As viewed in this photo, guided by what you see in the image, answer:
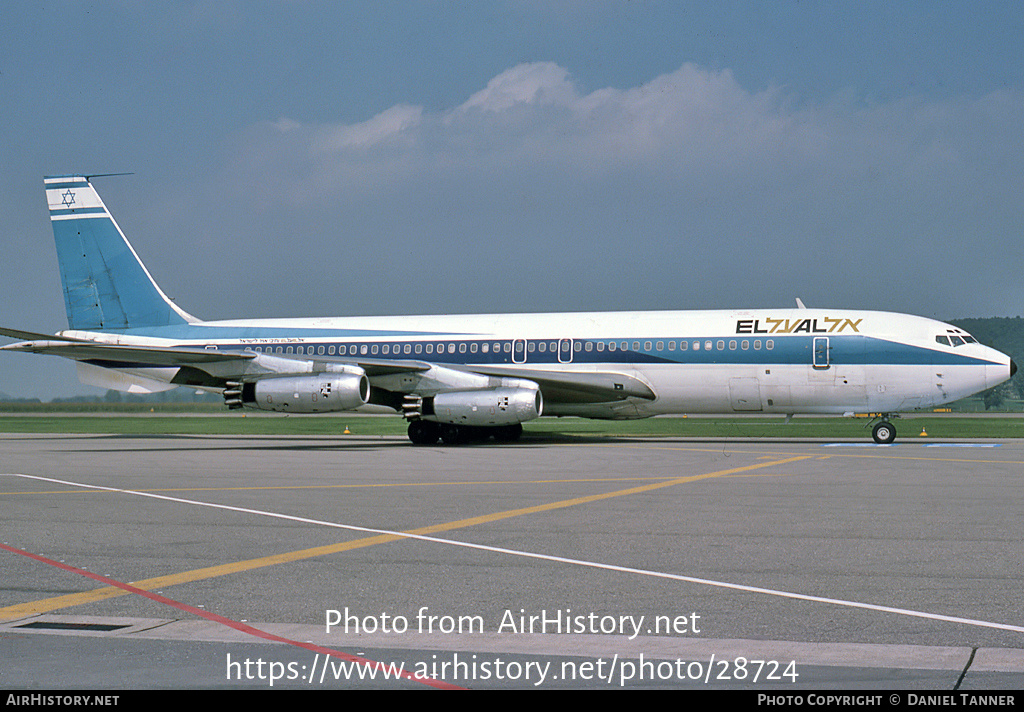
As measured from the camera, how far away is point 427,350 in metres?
32.2

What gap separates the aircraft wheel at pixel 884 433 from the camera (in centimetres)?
2752

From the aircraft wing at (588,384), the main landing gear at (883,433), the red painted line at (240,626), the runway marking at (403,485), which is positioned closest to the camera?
the red painted line at (240,626)

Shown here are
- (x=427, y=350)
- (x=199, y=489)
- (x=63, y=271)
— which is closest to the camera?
(x=199, y=489)

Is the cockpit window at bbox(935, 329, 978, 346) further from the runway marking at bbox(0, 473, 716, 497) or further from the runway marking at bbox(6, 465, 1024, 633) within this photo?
the runway marking at bbox(6, 465, 1024, 633)

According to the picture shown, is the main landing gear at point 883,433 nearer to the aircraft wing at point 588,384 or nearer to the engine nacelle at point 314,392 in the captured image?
the aircraft wing at point 588,384

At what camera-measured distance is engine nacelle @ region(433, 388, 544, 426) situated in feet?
90.6

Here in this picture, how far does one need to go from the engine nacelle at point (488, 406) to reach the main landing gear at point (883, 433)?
9.46 metres

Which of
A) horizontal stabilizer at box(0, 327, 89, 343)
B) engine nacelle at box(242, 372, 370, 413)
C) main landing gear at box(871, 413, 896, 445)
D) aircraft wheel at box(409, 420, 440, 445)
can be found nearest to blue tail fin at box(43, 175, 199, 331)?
horizontal stabilizer at box(0, 327, 89, 343)

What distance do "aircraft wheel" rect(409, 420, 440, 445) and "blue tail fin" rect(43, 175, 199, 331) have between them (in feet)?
35.1

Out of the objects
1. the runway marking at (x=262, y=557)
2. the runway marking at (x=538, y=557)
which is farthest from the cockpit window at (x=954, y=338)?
the runway marking at (x=538, y=557)

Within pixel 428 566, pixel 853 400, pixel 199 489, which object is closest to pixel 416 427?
pixel 853 400
